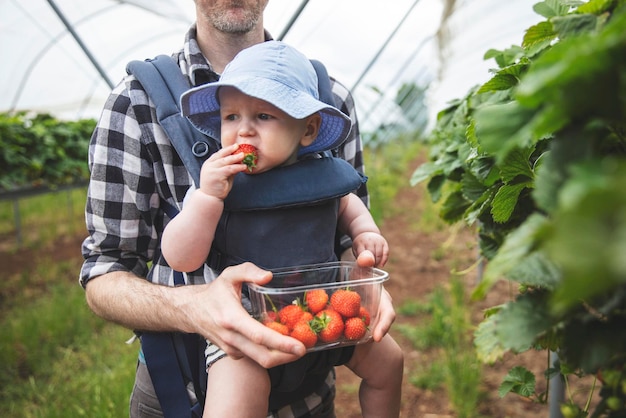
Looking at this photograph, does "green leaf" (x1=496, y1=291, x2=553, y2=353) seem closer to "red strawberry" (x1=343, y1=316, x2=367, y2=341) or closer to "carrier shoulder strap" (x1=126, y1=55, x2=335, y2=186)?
"red strawberry" (x1=343, y1=316, x2=367, y2=341)

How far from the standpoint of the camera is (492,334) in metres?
0.61

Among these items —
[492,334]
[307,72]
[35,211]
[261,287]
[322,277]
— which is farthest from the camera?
[35,211]

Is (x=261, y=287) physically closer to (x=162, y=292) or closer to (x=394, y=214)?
(x=162, y=292)

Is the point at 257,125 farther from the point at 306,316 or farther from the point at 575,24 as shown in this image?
the point at 575,24

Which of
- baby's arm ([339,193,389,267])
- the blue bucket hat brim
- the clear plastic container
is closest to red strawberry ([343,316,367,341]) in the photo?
the clear plastic container

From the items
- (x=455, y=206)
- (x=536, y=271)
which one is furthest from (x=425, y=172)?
(x=536, y=271)

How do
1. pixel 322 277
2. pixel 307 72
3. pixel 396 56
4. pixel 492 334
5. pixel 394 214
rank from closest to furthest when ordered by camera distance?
1. pixel 492 334
2. pixel 322 277
3. pixel 307 72
4. pixel 394 214
5. pixel 396 56

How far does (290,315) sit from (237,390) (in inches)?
7.6

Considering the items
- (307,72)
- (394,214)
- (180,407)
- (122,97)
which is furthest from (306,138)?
(394,214)

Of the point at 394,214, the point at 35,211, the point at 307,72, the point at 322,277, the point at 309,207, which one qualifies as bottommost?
the point at 35,211

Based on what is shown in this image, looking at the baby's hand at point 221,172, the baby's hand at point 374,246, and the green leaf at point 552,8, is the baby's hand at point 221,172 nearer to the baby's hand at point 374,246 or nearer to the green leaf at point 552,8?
the baby's hand at point 374,246

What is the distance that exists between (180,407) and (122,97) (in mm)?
809

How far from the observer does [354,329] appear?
1017 mm

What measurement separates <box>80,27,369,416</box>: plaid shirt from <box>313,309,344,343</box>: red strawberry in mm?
362
